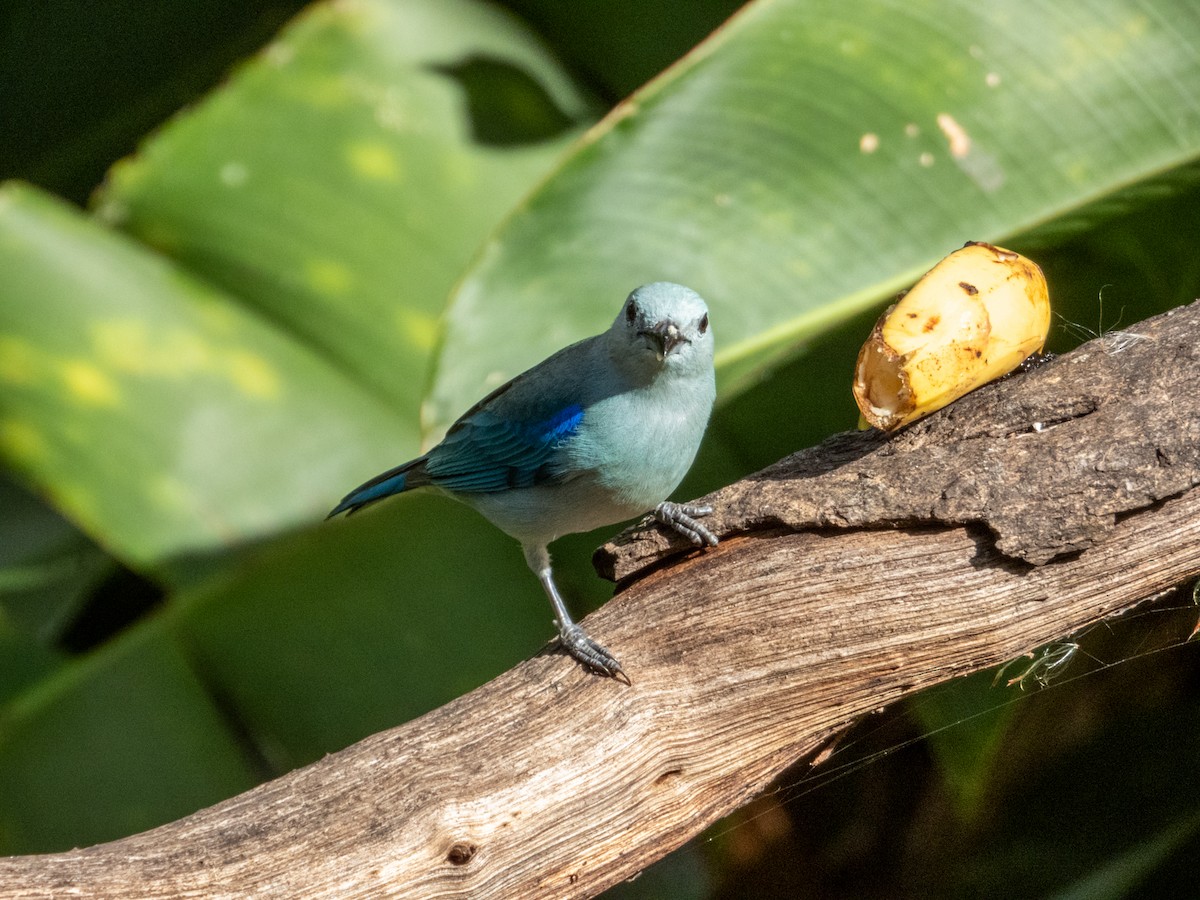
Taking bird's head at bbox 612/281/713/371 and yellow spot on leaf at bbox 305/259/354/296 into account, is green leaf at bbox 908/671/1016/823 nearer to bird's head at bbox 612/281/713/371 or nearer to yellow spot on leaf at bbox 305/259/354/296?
bird's head at bbox 612/281/713/371

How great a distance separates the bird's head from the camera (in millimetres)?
2418

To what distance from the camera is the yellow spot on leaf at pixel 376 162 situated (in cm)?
367

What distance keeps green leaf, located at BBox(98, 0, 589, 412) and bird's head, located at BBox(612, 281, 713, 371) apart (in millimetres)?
1264

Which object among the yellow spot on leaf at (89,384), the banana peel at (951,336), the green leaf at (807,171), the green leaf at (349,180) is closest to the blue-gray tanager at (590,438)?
the green leaf at (807,171)

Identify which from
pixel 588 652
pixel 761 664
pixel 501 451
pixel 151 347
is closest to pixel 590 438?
pixel 501 451

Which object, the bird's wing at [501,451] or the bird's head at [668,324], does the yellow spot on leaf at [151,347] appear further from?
the bird's head at [668,324]

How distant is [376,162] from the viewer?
3.69 meters

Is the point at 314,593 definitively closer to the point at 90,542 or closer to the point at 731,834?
the point at 731,834

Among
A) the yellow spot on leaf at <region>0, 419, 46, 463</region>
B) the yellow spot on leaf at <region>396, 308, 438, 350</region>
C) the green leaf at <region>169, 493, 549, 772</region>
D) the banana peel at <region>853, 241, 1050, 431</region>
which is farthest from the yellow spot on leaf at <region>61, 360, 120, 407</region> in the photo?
the banana peel at <region>853, 241, 1050, 431</region>

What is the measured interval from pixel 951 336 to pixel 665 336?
55 cm

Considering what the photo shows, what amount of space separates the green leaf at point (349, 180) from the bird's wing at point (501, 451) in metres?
0.72

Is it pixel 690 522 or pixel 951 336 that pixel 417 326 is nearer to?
pixel 690 522

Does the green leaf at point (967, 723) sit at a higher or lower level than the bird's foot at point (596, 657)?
lower

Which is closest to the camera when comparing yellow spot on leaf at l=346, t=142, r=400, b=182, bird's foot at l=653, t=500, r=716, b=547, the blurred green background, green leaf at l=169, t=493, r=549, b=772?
bird's foot at l=653, t=500, r=716, b=547
